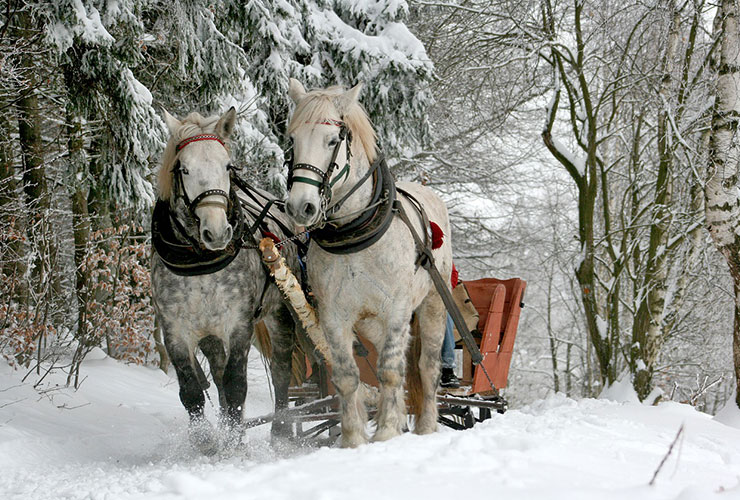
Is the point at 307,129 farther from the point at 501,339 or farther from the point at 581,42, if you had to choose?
the point at 581,42

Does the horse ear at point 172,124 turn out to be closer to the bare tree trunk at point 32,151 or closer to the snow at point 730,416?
the bare tree trunk at point 32,151

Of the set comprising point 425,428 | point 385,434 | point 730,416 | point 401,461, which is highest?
point 401,461

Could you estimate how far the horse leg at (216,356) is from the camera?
440 cm

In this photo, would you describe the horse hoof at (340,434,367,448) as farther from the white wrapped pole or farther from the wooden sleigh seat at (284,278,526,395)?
the wooden sleigh seat at (284,278,526,395)

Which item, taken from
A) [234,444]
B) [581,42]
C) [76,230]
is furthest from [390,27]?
[234,444]

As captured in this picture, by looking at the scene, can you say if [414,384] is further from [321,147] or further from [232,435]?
[321,147]

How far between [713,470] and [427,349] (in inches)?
82.4

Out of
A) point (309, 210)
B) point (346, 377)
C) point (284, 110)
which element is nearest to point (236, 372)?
point (346, 377)

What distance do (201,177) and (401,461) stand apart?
203cm

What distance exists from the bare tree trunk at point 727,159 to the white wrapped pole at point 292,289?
3861 mm

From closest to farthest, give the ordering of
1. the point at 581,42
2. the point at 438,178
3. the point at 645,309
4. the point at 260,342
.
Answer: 1. the point at 260,342
2. the point at 581,42
3. the point at 645,309
4. the point at 438,178

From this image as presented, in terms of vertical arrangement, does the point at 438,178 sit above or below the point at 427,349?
above

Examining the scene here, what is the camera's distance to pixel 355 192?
152 inches

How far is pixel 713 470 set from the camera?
3.04 meters
